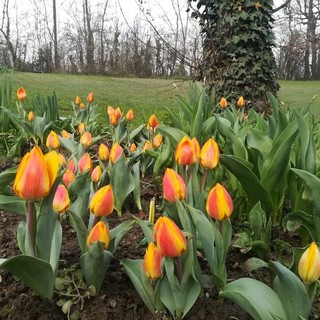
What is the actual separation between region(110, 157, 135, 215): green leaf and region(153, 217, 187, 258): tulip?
88 cm

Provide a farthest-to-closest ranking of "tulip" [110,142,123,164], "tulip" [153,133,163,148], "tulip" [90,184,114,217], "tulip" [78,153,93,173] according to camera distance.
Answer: "tulip" [153,133,163,148] → "tulip" [110,142,123,164] → "tulip" [78,153,93,173] → "tulip" [90,184,114,217]

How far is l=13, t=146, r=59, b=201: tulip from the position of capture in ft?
3.05

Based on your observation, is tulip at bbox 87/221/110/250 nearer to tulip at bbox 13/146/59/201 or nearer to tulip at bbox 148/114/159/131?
tulip at bbox 13/146/59/201

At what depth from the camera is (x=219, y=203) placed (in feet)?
3.72

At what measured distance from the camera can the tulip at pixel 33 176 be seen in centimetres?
93

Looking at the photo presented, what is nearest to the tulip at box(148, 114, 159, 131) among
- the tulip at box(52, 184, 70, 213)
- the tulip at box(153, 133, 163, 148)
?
the tulip at box(153, 133, 163, 148)

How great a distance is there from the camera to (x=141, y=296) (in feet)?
3.96

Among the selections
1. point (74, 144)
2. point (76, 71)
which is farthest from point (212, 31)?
point (76, 71)

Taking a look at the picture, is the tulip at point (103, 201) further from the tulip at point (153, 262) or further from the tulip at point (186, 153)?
the tulip at point (186, 153)

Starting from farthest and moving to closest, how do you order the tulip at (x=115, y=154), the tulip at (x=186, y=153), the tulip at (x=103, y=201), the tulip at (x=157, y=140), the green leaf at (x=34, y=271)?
the tulip at (x=157, y=140), the tulip at (x=115, y=154), the tulip at (x=186, y=153), the tulip at (x=103, y=201), the green leaf at (x=34, y=271)

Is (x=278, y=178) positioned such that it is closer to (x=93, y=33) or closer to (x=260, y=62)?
(x=260, y=62)

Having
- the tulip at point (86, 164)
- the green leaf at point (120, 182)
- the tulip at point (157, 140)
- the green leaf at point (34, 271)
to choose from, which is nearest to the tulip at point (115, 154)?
the green leaf at point (120, 182)

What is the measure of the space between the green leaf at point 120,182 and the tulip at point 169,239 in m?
0.88

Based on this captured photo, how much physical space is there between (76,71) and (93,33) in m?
3.42
